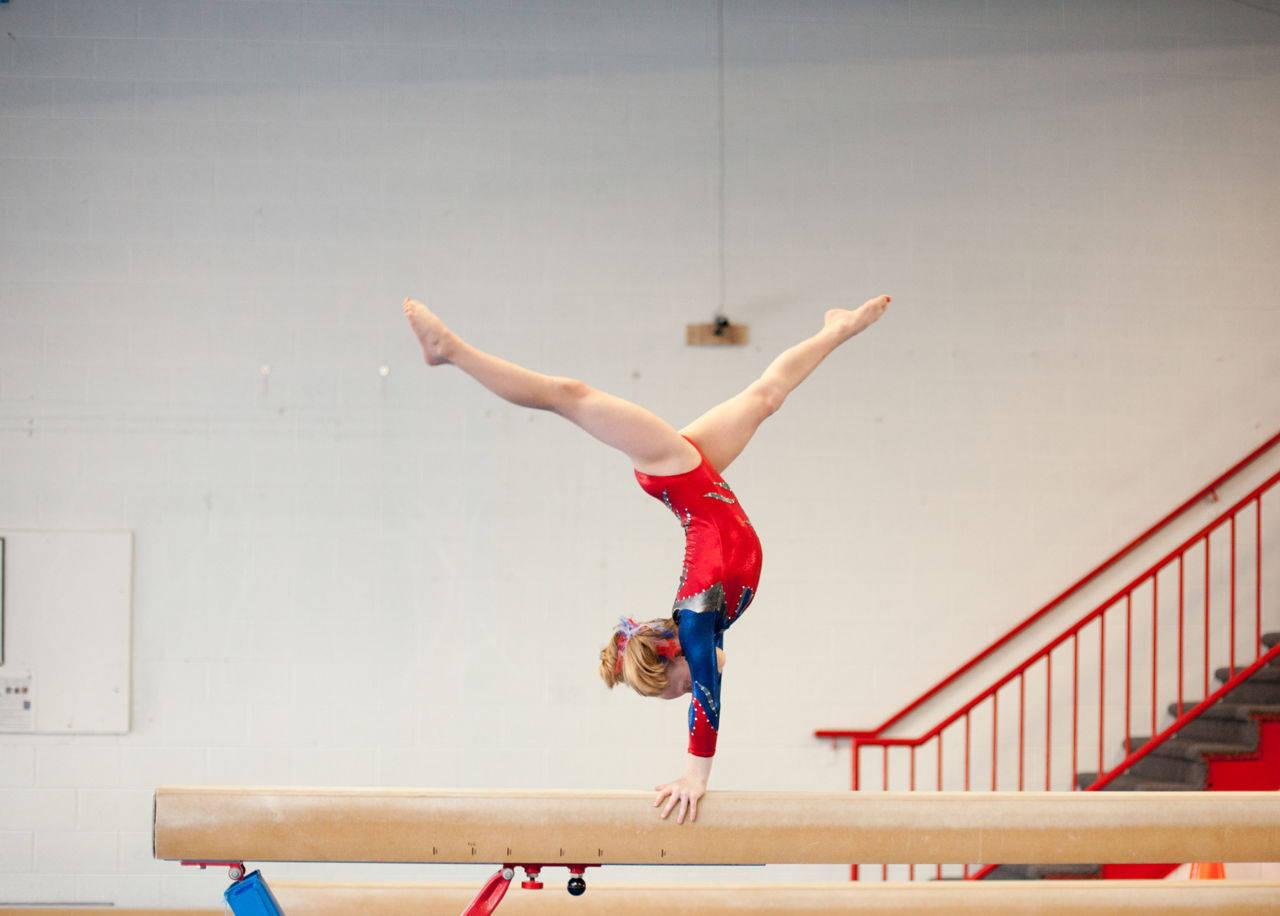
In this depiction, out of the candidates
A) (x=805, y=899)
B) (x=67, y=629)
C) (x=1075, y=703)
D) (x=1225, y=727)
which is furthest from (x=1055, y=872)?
(x=67, y=629)

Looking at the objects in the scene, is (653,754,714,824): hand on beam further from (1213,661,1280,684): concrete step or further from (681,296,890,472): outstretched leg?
(1213,661,1280,684): concrete step

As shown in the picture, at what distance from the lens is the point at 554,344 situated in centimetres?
678

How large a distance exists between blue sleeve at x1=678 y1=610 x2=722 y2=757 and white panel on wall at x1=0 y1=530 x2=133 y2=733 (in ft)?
14.4

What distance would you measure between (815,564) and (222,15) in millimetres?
4698

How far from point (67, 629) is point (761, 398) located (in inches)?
178

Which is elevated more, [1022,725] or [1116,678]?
[1116,678]

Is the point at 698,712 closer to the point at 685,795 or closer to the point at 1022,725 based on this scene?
the point at 685,795

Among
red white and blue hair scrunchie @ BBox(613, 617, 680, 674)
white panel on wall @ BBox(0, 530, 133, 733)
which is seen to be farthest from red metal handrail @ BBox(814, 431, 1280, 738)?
white panel on wall @ BBox(0, 530, 133, 733)

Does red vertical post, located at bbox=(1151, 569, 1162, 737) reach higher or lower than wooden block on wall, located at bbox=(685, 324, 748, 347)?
lower

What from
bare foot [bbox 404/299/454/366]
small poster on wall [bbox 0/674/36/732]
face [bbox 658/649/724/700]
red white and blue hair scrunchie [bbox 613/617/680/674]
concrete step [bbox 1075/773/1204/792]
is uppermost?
bare foot [bbox 404/299/454/366]

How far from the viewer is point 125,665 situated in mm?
6535

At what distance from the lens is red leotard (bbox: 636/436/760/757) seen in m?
3.30

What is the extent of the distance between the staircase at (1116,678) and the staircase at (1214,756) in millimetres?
16

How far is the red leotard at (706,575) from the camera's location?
10.8 feet
